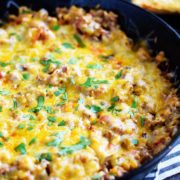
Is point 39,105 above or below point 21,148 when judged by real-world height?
above

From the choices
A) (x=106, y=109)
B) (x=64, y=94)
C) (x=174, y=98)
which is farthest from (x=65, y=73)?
(x=174, y=98)

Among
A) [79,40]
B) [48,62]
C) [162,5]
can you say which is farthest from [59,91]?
[162,5]

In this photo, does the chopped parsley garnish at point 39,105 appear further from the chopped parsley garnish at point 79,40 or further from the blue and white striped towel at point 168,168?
the blue and white striped towel at point 168,168

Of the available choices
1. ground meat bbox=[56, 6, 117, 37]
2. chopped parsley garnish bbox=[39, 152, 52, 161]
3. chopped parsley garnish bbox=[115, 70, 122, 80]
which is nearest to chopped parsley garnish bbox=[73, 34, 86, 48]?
ground meat bbox=[56, 6, 117, 37]

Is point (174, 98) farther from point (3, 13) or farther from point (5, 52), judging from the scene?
point (3, 13)

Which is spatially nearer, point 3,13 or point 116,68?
point 116,68

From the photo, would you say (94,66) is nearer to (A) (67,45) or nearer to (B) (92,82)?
(B) (92,82)
